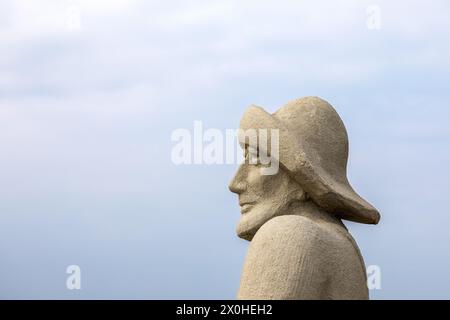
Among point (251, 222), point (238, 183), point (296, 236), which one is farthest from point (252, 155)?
point (296, 236)

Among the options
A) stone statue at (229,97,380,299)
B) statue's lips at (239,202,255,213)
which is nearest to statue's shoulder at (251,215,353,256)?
stone statue at (229,97,380,299)

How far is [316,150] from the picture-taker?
27.6 ft

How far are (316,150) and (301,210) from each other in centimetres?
52

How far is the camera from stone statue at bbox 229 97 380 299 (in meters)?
7.48

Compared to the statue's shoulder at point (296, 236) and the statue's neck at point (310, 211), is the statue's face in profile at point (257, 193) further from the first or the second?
the statue's shoulder at point (296, 236)

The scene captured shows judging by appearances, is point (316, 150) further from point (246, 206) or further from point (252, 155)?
point (246, 206)

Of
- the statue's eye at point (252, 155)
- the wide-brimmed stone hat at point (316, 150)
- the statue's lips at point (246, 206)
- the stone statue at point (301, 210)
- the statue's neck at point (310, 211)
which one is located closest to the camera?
the stone statue at point (301, 210)

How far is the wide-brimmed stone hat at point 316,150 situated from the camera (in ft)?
26.9

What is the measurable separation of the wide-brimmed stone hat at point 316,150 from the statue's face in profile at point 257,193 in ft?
0.43

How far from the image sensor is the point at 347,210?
8.41 metres

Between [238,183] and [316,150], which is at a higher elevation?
[316,150]

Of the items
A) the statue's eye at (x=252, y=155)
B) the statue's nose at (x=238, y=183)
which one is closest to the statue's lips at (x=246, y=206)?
the statue's nose at (x=238, y=183)
